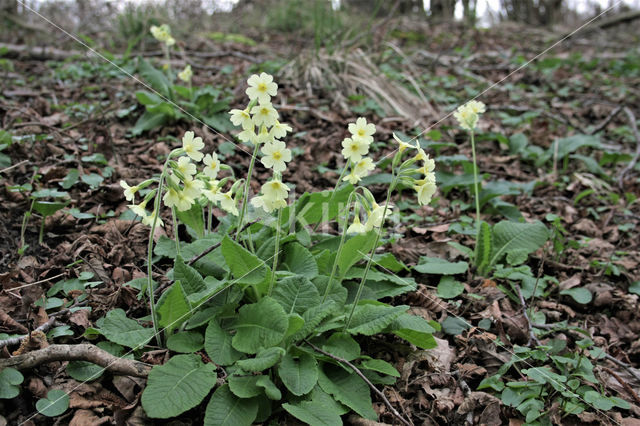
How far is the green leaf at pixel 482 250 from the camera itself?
2580mm

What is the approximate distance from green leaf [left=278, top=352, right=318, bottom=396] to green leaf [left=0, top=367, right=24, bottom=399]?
0.84m

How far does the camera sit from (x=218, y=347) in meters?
1.75

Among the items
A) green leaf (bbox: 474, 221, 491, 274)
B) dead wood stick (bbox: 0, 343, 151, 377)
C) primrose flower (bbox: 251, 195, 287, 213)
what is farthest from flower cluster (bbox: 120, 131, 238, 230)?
green leaf (bbox: 474, 221, 491, 274)

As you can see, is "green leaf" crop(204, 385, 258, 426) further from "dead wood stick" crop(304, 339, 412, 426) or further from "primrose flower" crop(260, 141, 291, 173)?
"primrose flower" crop(260, 141, 291, 173)

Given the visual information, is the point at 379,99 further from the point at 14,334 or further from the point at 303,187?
the point at 14,334

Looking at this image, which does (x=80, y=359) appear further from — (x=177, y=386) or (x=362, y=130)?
(x=362, y=130)

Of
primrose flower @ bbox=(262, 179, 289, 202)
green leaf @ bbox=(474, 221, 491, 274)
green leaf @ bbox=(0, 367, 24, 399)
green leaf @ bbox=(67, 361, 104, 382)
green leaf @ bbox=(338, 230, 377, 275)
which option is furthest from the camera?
green leaf @ bbox=(474, 221, 491, 274)

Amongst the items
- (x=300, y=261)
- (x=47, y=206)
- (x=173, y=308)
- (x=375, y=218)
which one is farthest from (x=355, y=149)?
(x=47, y=206)

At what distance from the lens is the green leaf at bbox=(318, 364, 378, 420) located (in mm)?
1692

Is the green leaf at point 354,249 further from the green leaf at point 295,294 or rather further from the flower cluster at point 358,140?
the flower cluster at point 358,140

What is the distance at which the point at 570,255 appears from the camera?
9.64 ft

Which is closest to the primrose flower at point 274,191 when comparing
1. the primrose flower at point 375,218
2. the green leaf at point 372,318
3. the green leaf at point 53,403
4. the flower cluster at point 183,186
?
the flower cluster at point 183,186

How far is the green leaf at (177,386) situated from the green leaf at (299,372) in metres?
0.25

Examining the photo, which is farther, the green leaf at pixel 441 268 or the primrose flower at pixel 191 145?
the green leaf at pixel 441 268
